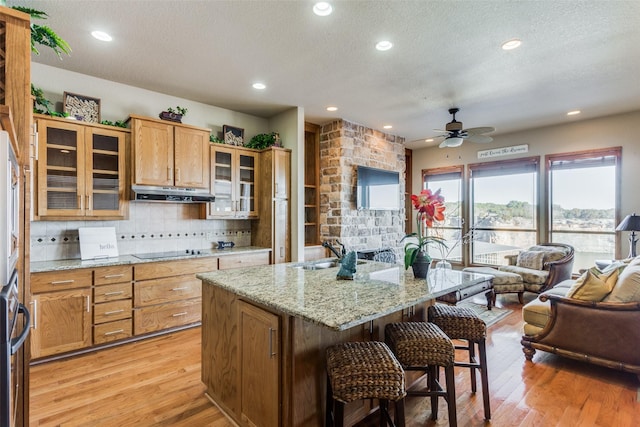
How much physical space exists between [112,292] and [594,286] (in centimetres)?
441

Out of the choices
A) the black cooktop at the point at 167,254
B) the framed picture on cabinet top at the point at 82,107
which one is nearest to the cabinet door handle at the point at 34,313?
the black cooktop at the point at 167,254

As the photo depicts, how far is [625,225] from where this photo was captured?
14.1 ft

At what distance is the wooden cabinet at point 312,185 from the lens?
5348 millimetres

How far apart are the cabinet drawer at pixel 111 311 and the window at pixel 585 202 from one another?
6.38m

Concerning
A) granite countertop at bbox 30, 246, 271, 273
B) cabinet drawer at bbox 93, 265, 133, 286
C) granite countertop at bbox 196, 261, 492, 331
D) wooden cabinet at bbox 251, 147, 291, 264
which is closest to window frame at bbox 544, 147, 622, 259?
granite countertop at bbox 196, 261, 492, 331

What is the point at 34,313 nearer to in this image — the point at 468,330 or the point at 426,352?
the point at 426,352

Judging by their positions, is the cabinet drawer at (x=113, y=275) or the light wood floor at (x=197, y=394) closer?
the light wood floor at (x=197, y=394)

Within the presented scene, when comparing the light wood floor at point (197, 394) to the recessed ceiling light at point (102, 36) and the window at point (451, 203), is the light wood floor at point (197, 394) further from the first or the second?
the window at point (451, 203)

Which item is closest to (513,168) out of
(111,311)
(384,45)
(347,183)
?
(347,183)

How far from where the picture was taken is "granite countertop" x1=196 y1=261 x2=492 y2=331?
4.92 ft

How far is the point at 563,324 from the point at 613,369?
1.53 ft

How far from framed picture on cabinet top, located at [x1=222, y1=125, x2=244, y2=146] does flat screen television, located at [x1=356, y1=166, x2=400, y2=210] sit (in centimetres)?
191

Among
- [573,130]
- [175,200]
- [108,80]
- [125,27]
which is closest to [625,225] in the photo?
[573,130]

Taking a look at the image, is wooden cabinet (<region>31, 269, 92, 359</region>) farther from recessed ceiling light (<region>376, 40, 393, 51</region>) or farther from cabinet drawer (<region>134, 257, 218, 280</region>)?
recessed ceiling light (<region>376, 40, 393, 51</region>)
